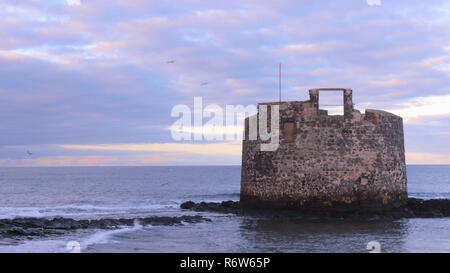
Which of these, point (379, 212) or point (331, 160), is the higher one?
point (331, 160)

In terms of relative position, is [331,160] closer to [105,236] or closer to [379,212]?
[379,212]

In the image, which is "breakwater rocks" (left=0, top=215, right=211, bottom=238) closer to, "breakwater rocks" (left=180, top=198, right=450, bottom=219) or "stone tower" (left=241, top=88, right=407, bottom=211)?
"breakwater rocks" (left=180, top=198, right=450, bottom=219)

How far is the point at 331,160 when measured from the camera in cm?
1920

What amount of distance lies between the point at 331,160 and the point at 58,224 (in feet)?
27.5

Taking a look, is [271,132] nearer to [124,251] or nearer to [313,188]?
[313,188]

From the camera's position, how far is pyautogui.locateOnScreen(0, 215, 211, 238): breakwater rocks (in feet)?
→ 49.8

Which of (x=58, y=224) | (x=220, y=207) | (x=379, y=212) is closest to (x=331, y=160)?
(x=379, y=212)

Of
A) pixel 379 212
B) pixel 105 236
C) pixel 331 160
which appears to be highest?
pixel 331 160

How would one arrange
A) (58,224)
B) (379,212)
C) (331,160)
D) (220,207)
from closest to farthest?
(58,224), (331,160), (379,212), (220,207)

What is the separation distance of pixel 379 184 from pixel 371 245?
18.9 ft

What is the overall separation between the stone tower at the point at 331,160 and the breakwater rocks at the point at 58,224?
300 cm

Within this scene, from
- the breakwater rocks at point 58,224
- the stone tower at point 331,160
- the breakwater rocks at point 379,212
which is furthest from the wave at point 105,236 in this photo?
the stone tower at point 331,160
